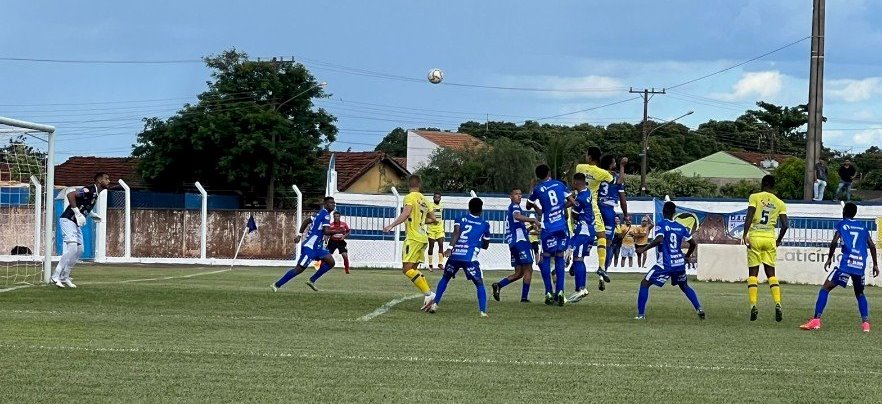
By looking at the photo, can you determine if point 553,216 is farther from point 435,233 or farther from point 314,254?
point 435,233

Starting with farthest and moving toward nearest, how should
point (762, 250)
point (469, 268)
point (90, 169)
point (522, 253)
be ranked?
point (90, 169)
point (522, 253)
point (762, 250)
point (469, 268)

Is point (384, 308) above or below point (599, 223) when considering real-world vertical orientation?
below

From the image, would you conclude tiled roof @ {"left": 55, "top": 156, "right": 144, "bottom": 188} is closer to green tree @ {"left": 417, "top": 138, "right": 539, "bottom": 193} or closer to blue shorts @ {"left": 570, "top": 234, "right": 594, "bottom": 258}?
green tree @ {"left": 417, "top": 138, "right": 539, "bottom": 193}

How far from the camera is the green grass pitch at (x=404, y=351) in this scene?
9.61 meters

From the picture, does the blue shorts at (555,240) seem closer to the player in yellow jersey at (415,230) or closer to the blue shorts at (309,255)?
the player in yellow jersey at (415,230)

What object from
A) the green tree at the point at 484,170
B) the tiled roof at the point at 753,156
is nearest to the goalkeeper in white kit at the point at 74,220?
the green tree at the point at 484,170

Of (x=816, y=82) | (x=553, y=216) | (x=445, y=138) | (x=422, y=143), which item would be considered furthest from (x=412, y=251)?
(x=445, y=138)

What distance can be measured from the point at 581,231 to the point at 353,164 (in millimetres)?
54863

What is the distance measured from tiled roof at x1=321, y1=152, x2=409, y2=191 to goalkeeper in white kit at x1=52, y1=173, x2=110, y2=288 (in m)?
48.0

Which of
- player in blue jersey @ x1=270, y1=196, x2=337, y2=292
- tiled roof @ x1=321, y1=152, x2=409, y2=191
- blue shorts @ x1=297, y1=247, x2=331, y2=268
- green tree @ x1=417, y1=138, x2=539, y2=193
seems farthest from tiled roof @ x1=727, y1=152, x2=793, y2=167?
blue shorts @ x1=297, y1=247, x2=331, y2=268

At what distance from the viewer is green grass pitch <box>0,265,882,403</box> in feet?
31.5

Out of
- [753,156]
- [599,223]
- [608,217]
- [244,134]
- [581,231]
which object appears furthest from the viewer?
[753,156]

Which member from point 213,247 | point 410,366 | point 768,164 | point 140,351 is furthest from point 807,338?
point 768,164

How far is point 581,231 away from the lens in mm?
19469
